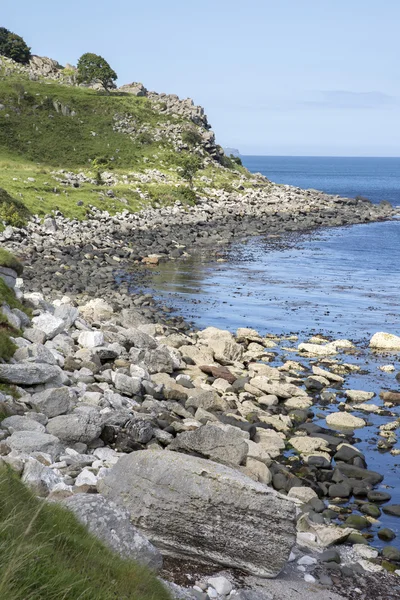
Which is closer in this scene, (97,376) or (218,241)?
(97,376)

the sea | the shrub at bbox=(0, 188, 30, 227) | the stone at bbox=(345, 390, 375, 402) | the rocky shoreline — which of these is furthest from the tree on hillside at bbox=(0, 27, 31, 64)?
the stone at bbox=(345, 390, 375, 402)

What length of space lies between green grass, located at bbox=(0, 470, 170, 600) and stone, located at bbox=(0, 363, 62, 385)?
8106 mm

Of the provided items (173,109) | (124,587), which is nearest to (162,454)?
(124,587)

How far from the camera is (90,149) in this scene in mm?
109000

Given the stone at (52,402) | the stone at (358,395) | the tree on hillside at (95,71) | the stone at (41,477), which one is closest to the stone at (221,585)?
the stone at (41,477)

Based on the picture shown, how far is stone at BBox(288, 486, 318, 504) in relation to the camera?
53.7 ft

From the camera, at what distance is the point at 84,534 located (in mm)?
8531

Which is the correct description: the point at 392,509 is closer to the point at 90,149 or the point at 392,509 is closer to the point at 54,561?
the point at 54,561

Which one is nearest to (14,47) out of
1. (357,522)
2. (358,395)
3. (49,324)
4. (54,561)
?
(49,324)

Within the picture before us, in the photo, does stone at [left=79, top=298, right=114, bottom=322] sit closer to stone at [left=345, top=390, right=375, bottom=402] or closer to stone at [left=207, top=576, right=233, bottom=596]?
stone at [left=345, top=390, right=375, bottom=402]

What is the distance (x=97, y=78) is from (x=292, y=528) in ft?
483

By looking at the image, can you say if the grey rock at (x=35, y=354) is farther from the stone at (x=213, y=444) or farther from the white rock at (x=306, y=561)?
the white rock at (x=306, y=561)

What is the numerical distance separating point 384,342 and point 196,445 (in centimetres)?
1873

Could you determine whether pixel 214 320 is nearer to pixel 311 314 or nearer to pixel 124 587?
pixel 311 314
